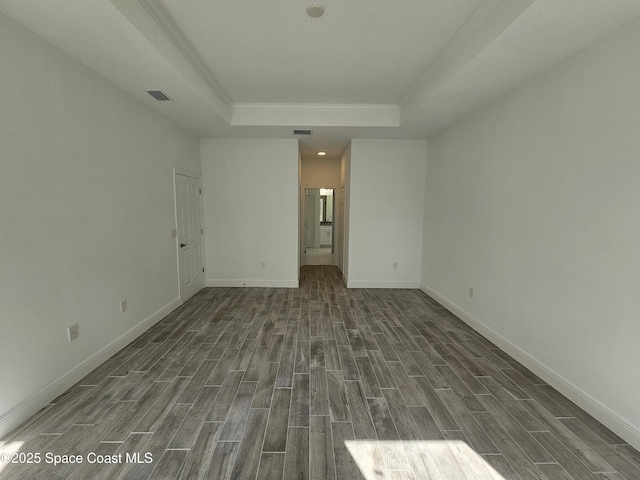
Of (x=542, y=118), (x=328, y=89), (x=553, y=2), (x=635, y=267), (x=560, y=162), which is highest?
(x=328, y=89)

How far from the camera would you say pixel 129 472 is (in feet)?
4.79

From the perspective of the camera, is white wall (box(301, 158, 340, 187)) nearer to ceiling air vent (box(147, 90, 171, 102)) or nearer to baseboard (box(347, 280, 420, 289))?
baseboard (box(347, 280, 420, 289))

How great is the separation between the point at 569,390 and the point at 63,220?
4204 millimetres

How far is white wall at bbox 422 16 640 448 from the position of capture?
1.74 meters

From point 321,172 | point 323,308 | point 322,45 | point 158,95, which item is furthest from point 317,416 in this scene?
point 321,172

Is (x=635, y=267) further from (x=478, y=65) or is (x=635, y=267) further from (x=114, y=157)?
(x=114, y=157)

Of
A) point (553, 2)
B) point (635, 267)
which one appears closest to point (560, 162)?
point (635, 267)

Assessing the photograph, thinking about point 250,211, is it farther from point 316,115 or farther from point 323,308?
point 323,308

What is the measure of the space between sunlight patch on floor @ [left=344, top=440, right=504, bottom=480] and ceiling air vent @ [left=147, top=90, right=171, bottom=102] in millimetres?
3630

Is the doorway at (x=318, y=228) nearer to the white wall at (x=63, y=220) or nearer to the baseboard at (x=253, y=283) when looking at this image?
the baseboard at (x=253, y=283)

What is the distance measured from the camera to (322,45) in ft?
8.28

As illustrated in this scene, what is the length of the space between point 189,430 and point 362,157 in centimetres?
439

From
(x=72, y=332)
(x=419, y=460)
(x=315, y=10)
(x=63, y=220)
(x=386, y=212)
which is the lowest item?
(x=419, y=460)

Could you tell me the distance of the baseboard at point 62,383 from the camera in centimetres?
174
